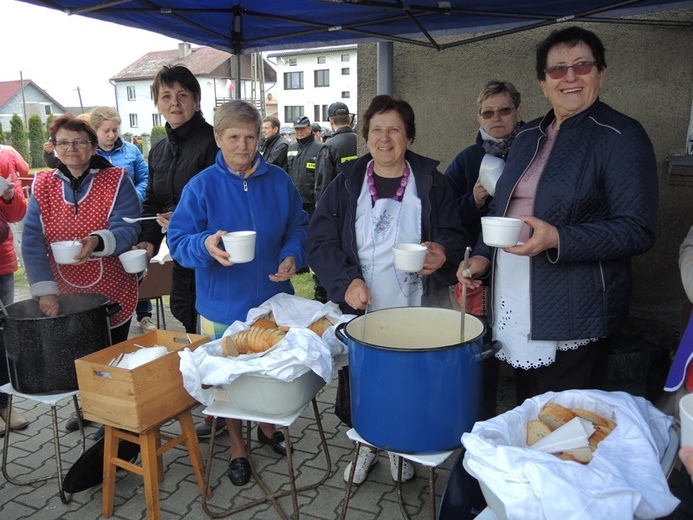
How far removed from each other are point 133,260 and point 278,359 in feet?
4.14

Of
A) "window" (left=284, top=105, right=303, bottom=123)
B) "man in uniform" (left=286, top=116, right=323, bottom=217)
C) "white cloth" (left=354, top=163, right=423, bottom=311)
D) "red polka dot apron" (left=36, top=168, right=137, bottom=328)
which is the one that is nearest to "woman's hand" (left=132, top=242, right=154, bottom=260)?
"red polka dot apron" (left=36, top=168, right=137, bottom=328)

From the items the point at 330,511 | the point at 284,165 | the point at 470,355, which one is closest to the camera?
the point at 470,355

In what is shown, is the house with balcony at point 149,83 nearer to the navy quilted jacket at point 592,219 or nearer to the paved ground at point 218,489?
the paved ground at point 218,489

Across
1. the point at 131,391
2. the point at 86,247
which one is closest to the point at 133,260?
the point at 86,247

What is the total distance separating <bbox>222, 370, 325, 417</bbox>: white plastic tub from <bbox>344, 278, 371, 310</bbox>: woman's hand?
1.10ft

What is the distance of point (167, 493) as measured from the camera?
2.83 metres

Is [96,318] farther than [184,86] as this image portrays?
No

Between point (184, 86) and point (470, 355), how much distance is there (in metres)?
2.29

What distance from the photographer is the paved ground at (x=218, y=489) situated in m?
2.66

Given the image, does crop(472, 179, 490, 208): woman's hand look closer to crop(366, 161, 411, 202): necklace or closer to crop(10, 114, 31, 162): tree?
crop(366, 161, 411, 202): necklace

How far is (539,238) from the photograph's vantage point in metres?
1.82

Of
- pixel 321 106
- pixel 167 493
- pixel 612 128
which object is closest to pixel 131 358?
pixel 167 493

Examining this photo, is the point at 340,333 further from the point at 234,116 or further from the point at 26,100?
the point at 26,100

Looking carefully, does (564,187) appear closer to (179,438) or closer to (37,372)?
(179,438)
